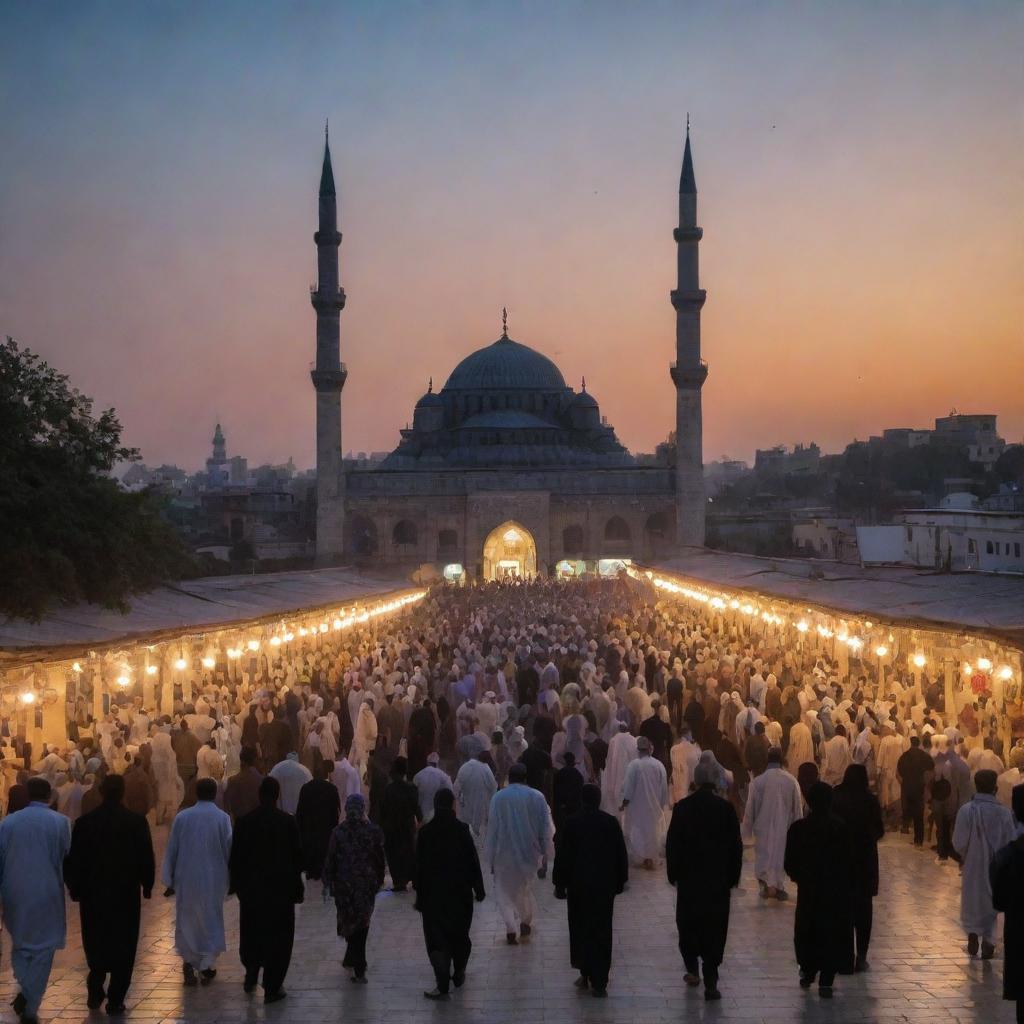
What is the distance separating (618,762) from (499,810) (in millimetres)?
3084

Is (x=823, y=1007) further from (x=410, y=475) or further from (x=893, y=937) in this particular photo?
(x=410, y=475)

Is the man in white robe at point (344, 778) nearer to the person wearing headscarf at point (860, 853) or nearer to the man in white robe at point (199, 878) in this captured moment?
the man in white robe at point (199, 878)

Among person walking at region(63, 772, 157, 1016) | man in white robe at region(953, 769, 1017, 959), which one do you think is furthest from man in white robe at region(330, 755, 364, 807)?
man in white robe at region(953, 769, 1017, 959)

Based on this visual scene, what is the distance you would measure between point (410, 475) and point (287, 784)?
4671cm

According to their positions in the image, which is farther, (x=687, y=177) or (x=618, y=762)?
(x=687, y=177)

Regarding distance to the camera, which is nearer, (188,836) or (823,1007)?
(823,1007)

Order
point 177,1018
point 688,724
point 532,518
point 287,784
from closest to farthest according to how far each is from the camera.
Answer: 1. point 177,1018
2. point 287,784
3. point 688,724
4. point 532,518

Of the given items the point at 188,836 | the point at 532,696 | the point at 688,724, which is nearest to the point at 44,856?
the point at 188,836

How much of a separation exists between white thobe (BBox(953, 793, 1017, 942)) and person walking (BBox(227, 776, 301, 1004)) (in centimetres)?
347

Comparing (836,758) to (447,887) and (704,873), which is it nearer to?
(704,873)

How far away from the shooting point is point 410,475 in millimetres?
55000

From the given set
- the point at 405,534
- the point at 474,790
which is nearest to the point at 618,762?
the point at 474,790

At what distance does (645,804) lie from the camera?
8672 mm

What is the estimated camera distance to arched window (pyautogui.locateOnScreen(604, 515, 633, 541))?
54.7m
